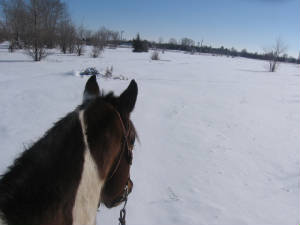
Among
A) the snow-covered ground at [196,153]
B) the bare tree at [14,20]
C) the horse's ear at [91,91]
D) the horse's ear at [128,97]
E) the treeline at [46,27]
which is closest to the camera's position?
the horse's ear at [128,97]

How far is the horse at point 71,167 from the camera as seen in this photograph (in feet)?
2.46

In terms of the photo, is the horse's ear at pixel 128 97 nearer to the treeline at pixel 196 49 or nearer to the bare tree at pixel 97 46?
the bare tree at pixel 97 46

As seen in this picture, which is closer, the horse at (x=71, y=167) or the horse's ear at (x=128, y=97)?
the horse at (x=71, y=167)

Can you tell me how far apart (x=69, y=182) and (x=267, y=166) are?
15.6ft

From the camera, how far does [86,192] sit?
884mm

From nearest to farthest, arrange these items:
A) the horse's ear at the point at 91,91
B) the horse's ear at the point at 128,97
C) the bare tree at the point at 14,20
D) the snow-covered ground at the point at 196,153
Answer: the horse's ear at the point at 128,97 → the horse's ear at the point at 91,91 → the snow-covered ground at the point at 196,153 → the bare tree at the point at 14,20

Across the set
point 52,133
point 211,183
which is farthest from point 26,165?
point 211,183

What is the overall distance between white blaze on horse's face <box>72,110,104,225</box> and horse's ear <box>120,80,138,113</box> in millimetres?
210

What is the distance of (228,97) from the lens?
1064cm

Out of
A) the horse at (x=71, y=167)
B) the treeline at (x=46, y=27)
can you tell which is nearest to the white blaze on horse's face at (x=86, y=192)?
the horse at (x=71, y=167)

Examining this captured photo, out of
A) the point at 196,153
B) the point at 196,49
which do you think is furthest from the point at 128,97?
the point at 196,49

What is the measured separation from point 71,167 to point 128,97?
1.39 feet

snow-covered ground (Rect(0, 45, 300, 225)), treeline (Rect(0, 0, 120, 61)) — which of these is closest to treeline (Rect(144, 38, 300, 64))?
treeline (Rect(0, 0, 120, 61))

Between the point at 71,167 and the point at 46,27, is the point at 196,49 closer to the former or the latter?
the point at 46,27
